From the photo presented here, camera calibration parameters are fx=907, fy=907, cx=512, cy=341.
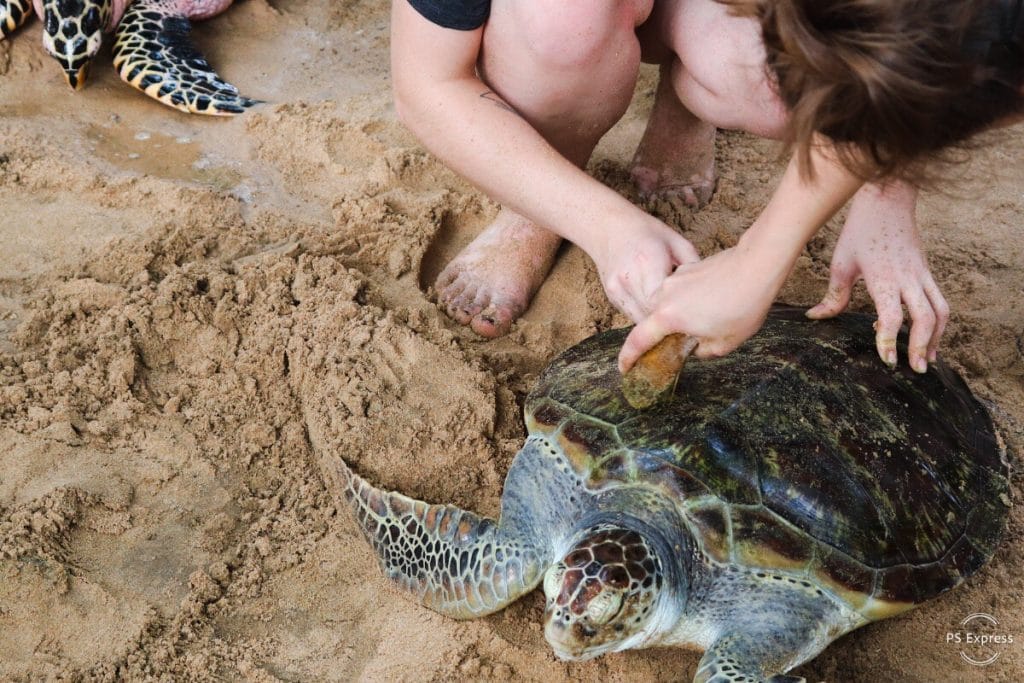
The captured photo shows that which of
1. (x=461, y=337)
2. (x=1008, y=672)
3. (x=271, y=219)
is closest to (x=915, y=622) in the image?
(x=1008, y=672)

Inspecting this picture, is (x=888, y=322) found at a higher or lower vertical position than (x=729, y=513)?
Answer: higher

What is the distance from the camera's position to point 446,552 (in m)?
1.35

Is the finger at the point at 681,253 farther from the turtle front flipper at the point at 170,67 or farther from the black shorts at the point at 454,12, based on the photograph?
the turtle front flipper at the point at 170,67

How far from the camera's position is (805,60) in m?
0.90

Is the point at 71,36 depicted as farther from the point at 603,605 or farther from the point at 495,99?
the point at 603,605

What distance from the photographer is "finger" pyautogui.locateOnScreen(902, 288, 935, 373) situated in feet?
4.62

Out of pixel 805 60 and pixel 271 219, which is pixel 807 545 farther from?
pixel 271 219

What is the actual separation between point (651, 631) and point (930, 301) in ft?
2.25

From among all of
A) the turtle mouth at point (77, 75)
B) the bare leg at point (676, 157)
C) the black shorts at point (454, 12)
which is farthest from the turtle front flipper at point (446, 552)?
the turtle mouth at point (77, 75)

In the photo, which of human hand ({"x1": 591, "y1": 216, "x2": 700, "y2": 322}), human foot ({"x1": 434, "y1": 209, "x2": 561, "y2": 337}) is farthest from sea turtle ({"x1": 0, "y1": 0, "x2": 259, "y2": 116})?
human hand ({"x1": 591, "y1": 216, "x2": 700, "y2": 322})

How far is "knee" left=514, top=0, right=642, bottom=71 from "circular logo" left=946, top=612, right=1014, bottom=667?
3.52ft

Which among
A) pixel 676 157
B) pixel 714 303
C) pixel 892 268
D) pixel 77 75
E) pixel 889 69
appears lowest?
pixel 77 75

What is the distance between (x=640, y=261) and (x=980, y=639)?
774 mm

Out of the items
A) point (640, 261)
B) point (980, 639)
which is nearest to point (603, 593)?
point (640, 261)
